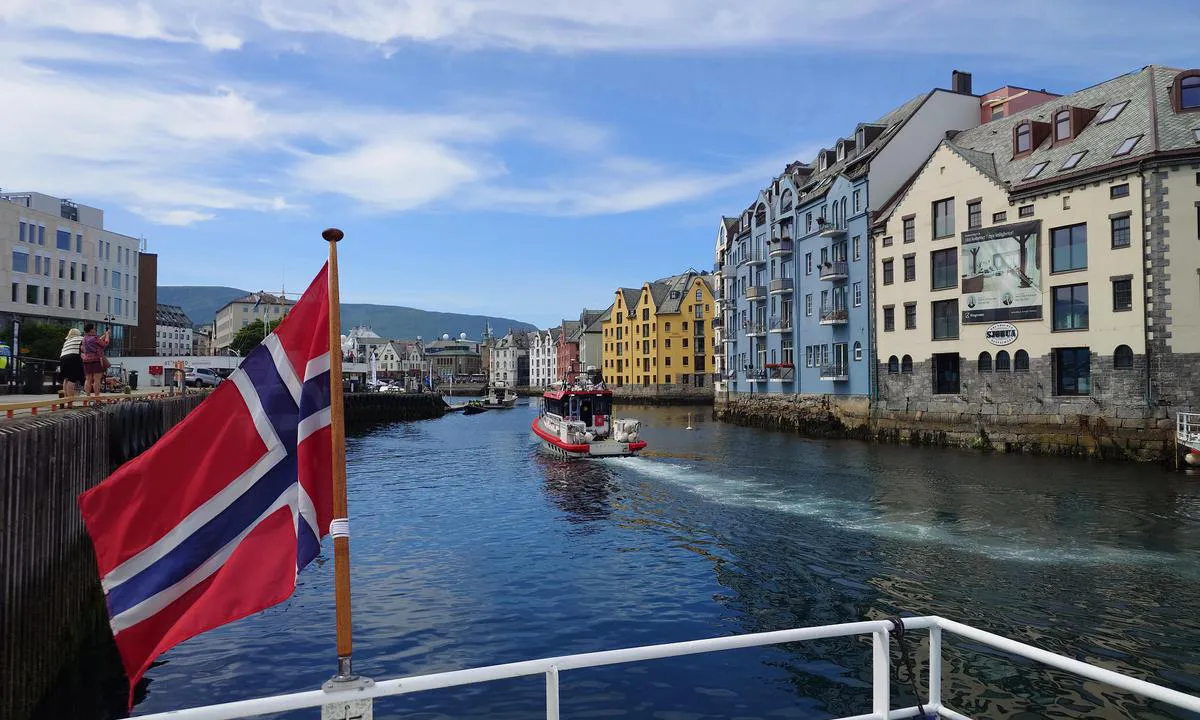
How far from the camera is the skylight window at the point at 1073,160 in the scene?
4225 cm

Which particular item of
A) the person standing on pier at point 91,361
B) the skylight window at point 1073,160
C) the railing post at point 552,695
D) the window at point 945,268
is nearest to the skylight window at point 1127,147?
the skylight window at point 1073,160

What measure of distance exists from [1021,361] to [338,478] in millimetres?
46618

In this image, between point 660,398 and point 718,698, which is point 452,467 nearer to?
point 718,698

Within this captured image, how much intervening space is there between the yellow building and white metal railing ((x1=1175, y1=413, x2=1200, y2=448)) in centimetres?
9341

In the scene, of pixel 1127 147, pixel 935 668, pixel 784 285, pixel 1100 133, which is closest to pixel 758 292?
pixel 784 285

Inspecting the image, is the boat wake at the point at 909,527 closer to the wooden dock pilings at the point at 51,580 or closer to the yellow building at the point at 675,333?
the wooden dock pilings at the point at 51,580

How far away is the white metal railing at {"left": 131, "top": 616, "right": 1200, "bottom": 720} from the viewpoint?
173 inches

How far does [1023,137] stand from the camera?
155 feet

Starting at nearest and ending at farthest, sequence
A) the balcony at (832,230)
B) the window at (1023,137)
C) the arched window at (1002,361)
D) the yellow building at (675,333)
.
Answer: the arched window at (1002,361) < the window at (1023,137) < the balcony at (832,230) < the yellow building at (675,333)

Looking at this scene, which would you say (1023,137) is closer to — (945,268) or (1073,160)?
(1073,160)

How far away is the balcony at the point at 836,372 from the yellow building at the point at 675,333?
226 feet

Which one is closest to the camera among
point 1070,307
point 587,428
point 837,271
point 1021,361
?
point 1070,307

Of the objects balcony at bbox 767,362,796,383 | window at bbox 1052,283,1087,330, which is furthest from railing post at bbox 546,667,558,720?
balcony at bbox 767,362,796,383

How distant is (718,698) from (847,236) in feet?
171
